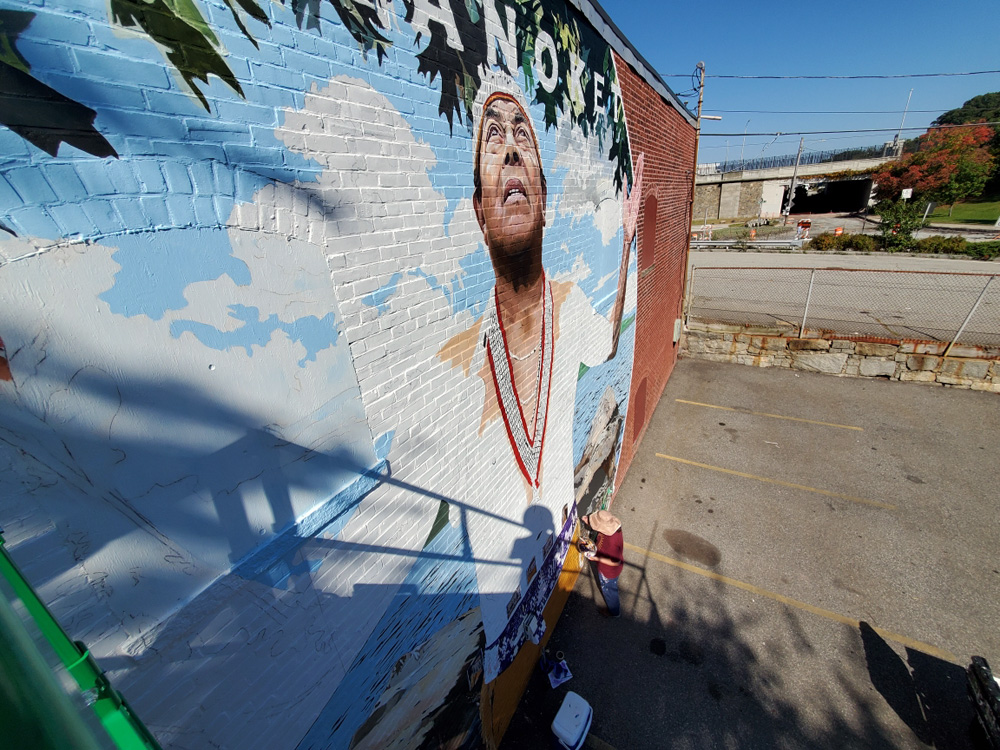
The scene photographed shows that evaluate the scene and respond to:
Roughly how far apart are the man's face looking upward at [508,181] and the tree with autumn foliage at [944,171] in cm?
4270

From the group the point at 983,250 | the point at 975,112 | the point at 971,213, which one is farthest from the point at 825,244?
the point at 975,112

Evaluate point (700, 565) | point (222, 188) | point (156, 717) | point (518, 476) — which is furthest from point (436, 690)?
point (700, 565)

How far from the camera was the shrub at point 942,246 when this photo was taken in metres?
19.8

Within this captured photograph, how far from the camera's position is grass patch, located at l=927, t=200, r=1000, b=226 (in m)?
32.0

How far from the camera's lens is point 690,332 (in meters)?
13.1

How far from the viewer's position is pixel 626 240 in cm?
600

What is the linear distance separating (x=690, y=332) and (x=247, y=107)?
1355 centimetres

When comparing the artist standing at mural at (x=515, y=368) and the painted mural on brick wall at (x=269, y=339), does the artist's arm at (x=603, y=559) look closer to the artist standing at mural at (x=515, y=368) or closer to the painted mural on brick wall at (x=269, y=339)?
the artist standing at mural at (x=515, y=368)

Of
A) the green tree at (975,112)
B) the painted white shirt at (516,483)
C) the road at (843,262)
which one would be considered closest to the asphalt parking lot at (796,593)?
the painted white shirt at (516,483)

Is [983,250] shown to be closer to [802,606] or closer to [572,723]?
[802,606]

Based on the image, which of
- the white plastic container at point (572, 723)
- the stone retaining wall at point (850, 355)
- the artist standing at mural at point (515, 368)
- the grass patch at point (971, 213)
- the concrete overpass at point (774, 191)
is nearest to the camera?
the artist standing at mural at point (515, 368)

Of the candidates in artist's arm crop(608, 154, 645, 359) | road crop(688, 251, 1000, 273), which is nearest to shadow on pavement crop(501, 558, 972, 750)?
artist's arm crop(608, 154, 645, 359)

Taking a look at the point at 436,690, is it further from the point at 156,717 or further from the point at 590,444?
the point at 590,444

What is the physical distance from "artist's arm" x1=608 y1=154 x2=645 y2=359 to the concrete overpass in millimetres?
38489
